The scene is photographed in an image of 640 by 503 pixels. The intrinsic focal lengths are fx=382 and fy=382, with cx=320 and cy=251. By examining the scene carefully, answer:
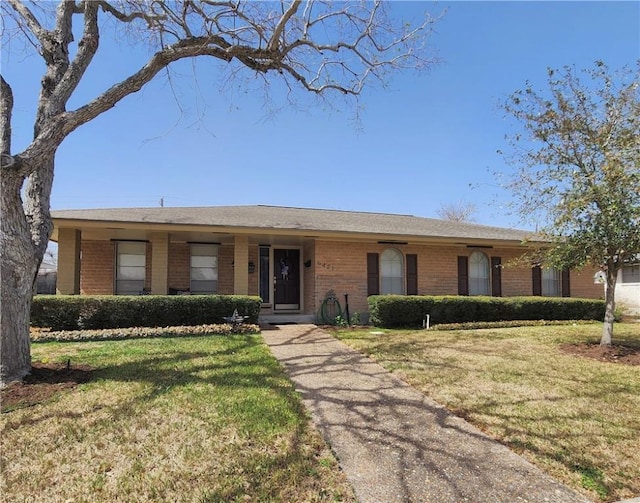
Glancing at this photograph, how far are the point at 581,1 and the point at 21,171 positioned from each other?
11.6 metres

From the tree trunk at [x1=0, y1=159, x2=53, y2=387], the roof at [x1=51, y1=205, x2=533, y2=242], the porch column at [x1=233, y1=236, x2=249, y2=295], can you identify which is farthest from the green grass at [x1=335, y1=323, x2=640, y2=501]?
the tree trunk at [x1=0, y1=159, x2=53, y2=387]

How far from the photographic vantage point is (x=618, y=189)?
736 cm

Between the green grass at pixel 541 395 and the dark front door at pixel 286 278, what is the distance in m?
4.55

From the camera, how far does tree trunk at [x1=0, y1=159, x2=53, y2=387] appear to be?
4898 mm

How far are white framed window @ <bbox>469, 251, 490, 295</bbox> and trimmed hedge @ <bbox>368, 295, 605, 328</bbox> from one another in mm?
1752

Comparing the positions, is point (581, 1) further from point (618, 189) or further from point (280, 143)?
point (280, 143)

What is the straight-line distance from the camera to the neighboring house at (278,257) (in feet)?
36.8

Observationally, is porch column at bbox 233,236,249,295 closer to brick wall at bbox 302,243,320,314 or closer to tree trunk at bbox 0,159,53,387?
brick wall at bbox 302,243,320,314

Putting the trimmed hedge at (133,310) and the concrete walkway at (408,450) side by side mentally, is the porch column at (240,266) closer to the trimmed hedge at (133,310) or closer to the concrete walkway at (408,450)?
the trimmed hedge at (133,310)

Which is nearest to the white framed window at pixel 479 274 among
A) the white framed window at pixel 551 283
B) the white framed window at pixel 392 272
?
the white framed window at pixel 551 283

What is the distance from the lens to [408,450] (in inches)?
139

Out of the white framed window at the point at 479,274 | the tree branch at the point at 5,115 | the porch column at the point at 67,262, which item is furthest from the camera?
the white framed window at the point at 479,274

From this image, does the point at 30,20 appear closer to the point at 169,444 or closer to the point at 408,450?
the point at 169,444

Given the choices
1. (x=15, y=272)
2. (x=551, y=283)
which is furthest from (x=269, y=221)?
(x=551, y=283)
